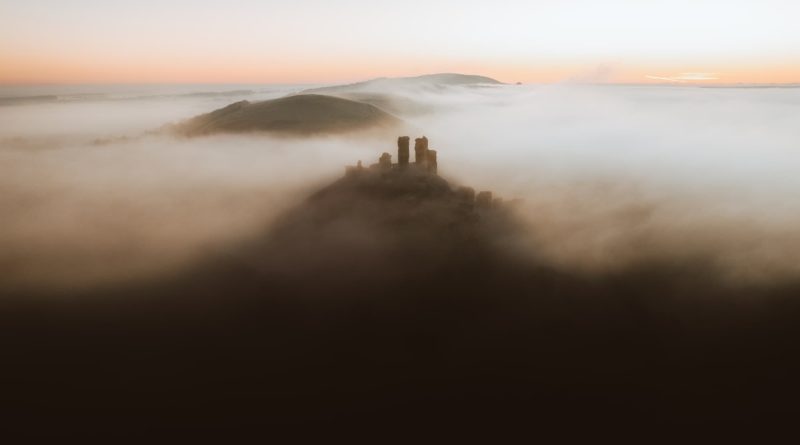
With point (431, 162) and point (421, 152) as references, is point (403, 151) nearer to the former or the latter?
point (421, 152)

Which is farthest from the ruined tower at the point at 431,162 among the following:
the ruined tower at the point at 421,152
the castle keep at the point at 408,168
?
the ruined tower at the point at 421,152

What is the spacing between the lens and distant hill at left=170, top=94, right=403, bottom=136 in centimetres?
17200

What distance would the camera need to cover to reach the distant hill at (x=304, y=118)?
172 m

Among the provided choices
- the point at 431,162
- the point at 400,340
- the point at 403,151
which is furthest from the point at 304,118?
the point at 400,340

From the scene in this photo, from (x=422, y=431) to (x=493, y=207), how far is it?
2249 inches

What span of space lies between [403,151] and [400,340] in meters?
30.5

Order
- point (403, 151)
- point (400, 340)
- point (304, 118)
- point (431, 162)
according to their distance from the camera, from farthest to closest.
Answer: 1. point (304, 118)
2. point (431, 162)
3. point (403, 151)
4. point (400, 340)

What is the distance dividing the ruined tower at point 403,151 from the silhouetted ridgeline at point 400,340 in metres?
0.32

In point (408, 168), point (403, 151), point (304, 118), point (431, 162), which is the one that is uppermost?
point (304, 118)

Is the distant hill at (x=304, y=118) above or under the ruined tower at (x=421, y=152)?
above

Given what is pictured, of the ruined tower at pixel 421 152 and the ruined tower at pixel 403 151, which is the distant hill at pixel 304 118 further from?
the ruined tower at pixel 403 151

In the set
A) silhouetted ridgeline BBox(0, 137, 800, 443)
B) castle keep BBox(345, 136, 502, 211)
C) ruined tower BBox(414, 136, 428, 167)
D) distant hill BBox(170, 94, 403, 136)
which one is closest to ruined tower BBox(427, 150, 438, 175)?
castle keep BBox(345, 136, 502, 211)

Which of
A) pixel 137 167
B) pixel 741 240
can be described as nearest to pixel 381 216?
pixel 741 240

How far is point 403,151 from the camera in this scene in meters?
78.9
